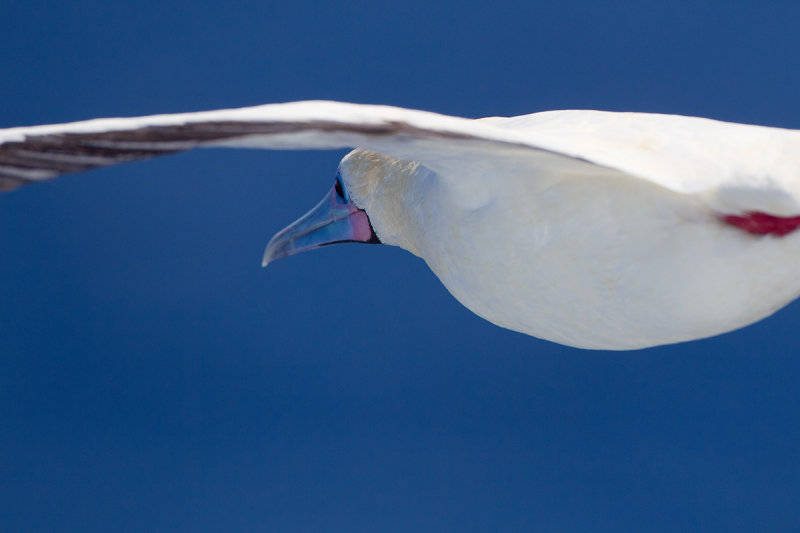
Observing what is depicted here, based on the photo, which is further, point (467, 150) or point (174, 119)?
point (467, 150)

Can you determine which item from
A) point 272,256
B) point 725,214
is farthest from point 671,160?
point 272,256

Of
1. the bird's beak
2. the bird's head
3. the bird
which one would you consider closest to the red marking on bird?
the bird

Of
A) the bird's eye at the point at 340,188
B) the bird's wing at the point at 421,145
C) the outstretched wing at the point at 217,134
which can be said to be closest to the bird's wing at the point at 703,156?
the bird's wing at the point at 421,145

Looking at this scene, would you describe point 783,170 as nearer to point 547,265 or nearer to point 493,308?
point 547,265

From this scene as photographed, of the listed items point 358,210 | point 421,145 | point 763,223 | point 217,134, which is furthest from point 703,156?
point 358,210

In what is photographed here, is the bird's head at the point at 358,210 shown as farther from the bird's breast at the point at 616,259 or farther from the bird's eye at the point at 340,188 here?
the bird's breast at the point at 616,259
